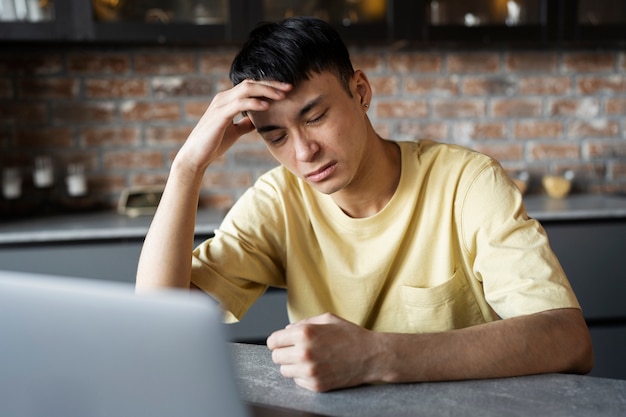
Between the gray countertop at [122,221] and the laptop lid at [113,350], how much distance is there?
65.4 inches

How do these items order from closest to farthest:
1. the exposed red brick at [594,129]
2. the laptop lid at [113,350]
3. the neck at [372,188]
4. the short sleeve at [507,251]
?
the laptop lid at [113,350] < the short sleeve at [507,251] < the neck at [372,188] < the exposed red brick at [594,129]

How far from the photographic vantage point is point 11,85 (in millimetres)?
2619

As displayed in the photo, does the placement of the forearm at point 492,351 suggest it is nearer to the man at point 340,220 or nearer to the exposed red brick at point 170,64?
the man at point 340,220

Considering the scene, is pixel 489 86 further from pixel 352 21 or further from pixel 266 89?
→ pixel 266 89

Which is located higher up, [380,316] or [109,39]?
[109,39]

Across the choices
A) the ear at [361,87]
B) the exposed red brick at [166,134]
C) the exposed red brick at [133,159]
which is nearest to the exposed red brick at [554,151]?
the exposed red brick at [166,134]

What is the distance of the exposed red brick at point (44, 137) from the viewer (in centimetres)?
265

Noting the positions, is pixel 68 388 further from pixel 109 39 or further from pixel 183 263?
pixel 109 39

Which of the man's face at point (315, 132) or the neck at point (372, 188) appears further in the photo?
the neck at point (372, 188)

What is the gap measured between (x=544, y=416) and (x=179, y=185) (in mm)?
765

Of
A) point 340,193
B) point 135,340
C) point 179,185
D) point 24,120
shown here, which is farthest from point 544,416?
point 24,120

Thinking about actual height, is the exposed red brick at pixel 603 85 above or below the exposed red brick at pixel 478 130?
above

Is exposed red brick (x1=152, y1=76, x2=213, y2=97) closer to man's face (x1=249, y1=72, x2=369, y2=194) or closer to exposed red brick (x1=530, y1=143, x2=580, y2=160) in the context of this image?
exposed red brick (x1=530, y1=143, x2=580, y2=160)

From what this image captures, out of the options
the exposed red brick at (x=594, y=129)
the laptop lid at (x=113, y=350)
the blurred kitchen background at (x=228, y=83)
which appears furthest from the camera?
the exposed red brick at (x=594, y=129)
